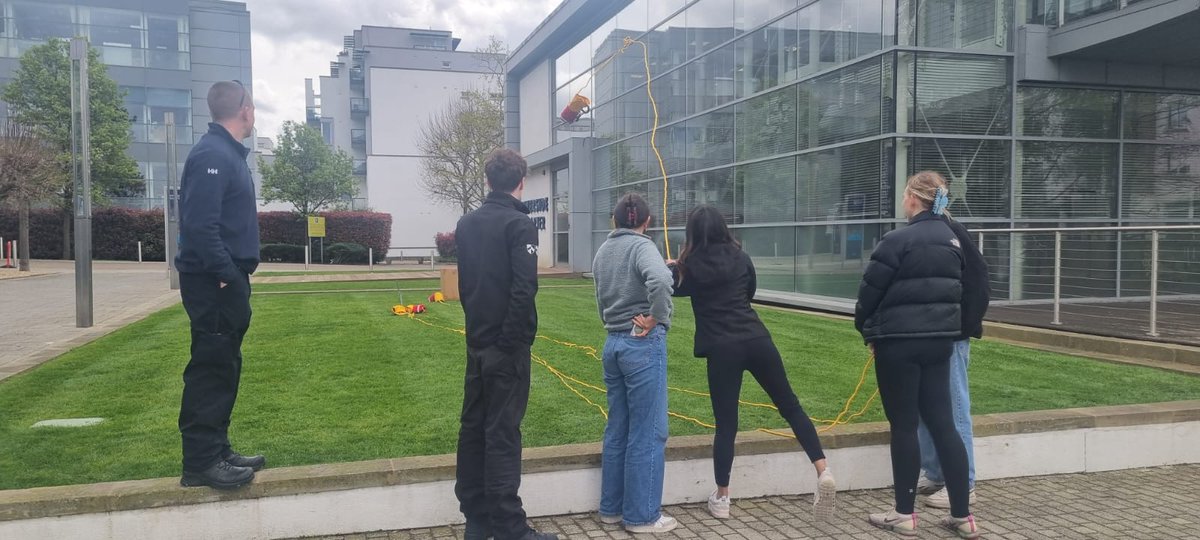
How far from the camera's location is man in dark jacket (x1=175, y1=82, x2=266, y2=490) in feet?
11.5

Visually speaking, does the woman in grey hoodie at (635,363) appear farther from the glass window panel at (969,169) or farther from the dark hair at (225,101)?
the glass window panel at (969,169)

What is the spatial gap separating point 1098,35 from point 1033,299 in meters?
3.76

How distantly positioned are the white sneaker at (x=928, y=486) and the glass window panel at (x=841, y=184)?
300 inches

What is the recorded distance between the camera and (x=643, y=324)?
378cm

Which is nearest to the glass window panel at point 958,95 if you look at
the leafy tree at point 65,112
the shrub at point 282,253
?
the shrub at point 282,253

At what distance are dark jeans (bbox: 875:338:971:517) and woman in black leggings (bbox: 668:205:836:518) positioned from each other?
1.29 feet

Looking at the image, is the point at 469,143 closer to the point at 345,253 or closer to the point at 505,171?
the point at 345,253

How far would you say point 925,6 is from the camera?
11.5 meters

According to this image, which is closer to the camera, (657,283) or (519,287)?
(519,287)

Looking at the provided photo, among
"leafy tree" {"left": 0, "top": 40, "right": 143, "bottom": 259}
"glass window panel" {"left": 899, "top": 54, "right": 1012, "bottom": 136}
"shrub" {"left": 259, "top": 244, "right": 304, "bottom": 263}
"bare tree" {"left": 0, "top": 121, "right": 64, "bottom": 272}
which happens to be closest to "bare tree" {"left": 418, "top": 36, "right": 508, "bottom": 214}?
"shrub" {"left": 259, "top": 244, "right": 304, "bottom": 263}

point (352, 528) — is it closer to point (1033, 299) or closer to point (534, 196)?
point (1033, 299)

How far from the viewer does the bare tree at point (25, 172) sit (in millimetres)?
23891

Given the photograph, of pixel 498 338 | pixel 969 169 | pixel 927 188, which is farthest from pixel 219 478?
pixel 969 169

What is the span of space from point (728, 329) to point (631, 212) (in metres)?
0.77
